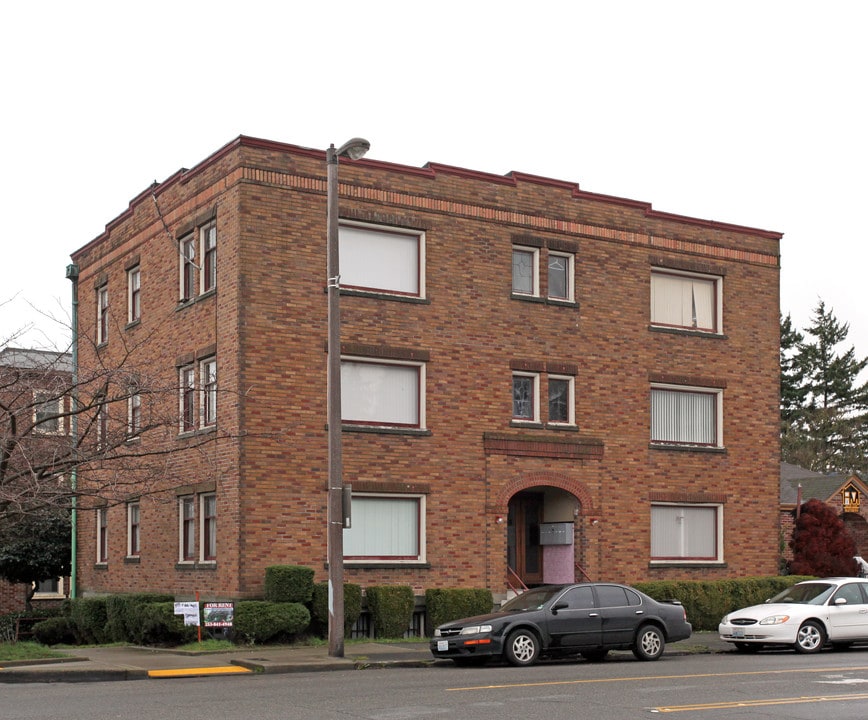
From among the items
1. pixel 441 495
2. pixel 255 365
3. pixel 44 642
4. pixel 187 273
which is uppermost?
pixel 187 273

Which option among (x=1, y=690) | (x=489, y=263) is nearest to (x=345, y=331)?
(x=489, y=263)

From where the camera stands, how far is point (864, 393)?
8525 cm

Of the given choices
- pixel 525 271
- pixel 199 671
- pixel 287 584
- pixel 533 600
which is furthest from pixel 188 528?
pixel 533 600

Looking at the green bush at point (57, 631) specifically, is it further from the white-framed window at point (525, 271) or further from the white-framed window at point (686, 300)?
the white-framed window at point (686, 300)

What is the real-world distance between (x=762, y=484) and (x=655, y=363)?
455 centimetres

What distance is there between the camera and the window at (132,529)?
3180 cm

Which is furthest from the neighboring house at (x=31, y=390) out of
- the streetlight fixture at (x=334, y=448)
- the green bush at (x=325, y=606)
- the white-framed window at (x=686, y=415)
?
the white-framed window at (x=686, y=415)

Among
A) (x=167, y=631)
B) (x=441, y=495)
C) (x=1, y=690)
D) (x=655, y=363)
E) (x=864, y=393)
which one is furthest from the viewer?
(x=864, y=393)

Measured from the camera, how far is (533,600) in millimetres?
21906

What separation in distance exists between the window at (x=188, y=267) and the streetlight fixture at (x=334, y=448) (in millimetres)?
7370

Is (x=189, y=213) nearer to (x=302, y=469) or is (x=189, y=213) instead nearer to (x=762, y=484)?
(x=302, y=469)

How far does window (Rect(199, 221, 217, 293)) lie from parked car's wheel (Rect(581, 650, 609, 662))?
11191 mm

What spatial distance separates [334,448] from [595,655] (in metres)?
6.00

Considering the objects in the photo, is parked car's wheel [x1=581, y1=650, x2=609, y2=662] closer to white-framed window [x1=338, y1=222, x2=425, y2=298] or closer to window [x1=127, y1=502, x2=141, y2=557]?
white-framed window [x1=338, y1=222, x2=425, y2=298]
